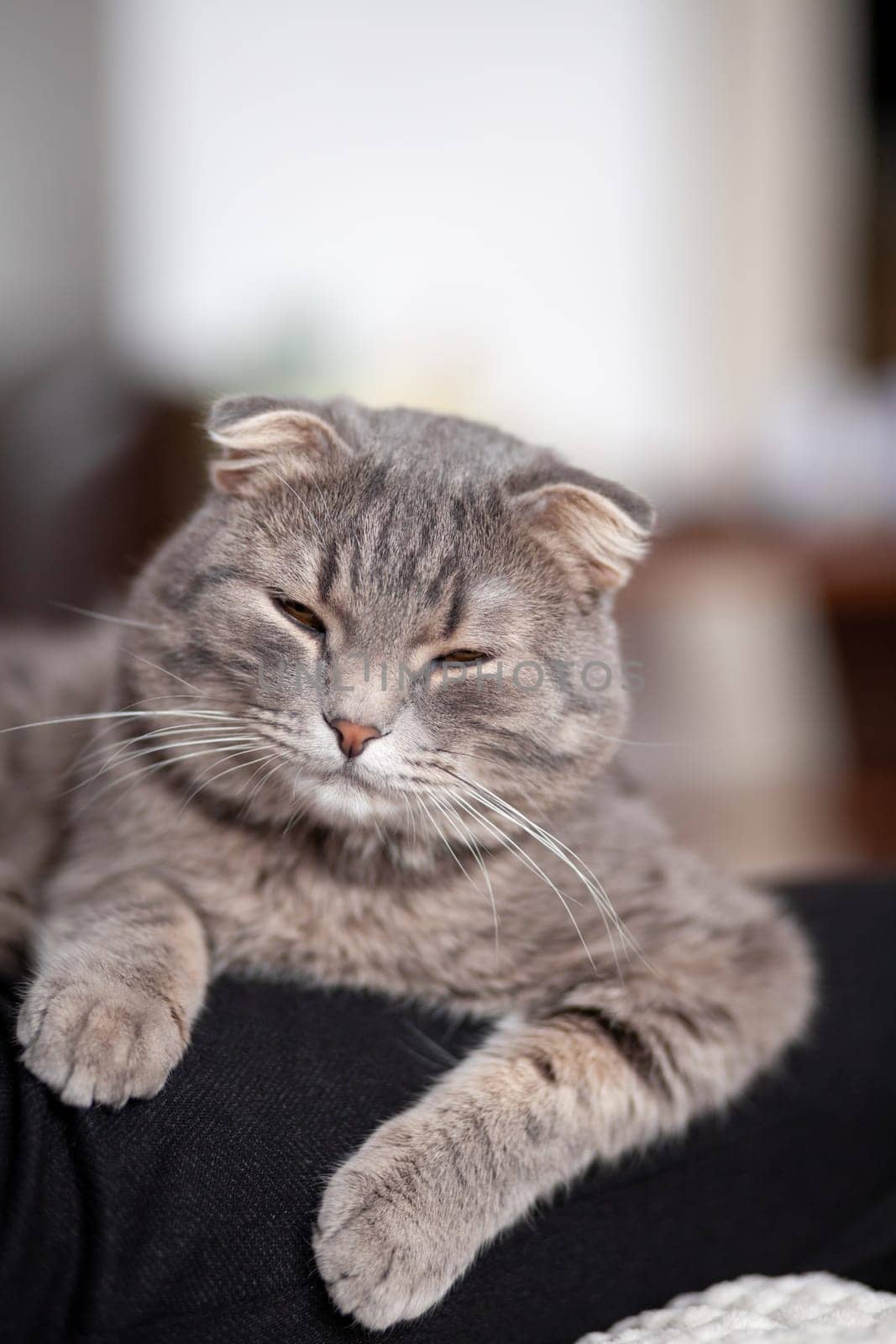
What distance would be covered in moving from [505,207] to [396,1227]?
3.95 meters

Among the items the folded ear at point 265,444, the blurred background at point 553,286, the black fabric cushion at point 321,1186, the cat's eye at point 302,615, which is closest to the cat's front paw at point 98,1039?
the black fabric cushion at point 321,1186

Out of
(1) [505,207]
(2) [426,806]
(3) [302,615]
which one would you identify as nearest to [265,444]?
(3) [302,615]

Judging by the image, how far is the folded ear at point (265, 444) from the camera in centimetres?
110

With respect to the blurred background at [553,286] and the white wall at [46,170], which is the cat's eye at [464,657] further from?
the white wall at [46,170]

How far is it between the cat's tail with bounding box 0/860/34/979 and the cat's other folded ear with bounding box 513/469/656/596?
0.64 m

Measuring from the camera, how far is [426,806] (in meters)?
1.08

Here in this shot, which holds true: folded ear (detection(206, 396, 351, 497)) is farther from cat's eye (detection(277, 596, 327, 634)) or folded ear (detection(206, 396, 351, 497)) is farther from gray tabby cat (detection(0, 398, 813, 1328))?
cat's eye (detection(277, 596, 327, 634))

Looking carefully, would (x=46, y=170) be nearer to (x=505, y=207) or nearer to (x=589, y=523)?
(x=505, y=207)

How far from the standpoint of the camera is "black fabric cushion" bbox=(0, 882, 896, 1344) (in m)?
0.77

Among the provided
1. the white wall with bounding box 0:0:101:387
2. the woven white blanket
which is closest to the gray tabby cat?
the woven white blanket

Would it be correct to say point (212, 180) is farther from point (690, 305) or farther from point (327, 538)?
point (327, 538)

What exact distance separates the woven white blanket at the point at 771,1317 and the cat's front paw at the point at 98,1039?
0.41 meters

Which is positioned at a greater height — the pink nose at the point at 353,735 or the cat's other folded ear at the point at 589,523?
the cat's other folded ear at the point at 589,523

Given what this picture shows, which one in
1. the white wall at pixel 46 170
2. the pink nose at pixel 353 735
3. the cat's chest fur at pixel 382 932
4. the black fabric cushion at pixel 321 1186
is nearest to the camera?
the black fabric cushion at pixel 321 1186
